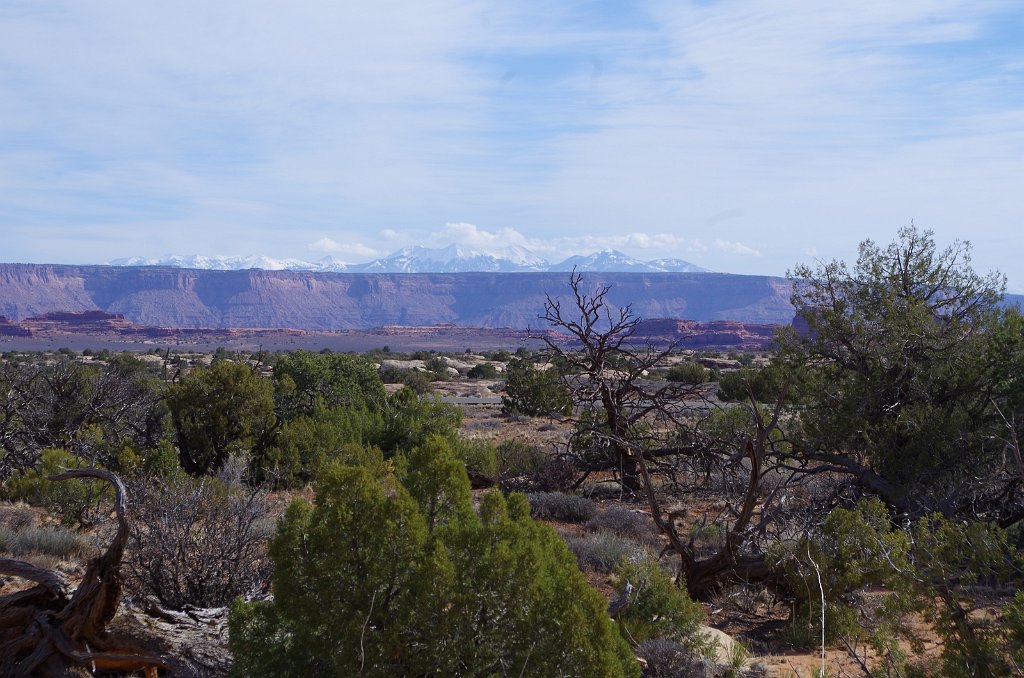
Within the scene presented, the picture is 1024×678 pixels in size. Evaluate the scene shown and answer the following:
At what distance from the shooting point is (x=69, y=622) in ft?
15.9

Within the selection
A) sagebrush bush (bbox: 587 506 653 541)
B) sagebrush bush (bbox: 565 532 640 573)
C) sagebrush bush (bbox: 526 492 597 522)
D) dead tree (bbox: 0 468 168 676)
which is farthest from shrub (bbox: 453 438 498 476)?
dead tree (bbox: 0 468 168 676)

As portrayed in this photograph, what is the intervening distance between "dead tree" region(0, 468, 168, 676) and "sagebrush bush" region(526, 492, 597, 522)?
8.51 meters

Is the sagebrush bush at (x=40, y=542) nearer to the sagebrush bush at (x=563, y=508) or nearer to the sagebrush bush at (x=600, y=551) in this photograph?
the sagebrush bush at (x=600, y=551)

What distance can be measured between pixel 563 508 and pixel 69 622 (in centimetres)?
905

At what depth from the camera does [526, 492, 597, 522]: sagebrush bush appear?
43.0 feet

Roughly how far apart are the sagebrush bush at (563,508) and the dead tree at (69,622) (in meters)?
8.51

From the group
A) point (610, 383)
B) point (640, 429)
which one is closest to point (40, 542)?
point (610, 383)

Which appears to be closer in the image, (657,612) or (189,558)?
(657,612)

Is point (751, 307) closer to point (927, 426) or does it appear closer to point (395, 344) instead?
point (395, 344)

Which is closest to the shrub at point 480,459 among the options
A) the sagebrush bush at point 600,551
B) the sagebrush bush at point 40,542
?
the sagebrush bush at point 600,551

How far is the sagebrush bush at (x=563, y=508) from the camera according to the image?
43.0 ft

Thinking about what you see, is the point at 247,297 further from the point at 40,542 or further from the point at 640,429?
the point at 40,542

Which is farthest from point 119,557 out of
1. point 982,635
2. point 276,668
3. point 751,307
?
point 751,307

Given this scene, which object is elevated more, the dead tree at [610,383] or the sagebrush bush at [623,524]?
the dead tree at [610,383]
